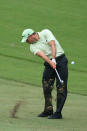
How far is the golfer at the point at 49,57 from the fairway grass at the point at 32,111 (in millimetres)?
304

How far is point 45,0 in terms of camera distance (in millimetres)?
24578

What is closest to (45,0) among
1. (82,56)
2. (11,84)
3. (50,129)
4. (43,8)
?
(43,8)

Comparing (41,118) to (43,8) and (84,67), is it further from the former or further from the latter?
(43,8)

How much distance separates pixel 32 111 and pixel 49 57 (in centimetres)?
113

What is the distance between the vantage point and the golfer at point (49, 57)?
31.5 feet

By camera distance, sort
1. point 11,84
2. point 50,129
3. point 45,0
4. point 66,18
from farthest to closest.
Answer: point 45,0 → point 66,18 → point 11,84 → point 50,129

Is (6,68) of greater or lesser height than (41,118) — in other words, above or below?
below

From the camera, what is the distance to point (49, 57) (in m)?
9.73

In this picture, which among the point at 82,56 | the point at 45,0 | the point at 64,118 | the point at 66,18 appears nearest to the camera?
the point at 64,118

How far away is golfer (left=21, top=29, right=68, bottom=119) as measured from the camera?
31.5 ft

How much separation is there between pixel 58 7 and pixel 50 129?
623 inches

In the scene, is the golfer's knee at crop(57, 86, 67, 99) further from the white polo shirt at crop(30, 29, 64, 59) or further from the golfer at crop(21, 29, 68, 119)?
the white polo shirt at crop(30, 29, 64, 59)

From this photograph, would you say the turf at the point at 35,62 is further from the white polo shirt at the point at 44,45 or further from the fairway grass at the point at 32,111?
the white polo shirt at the point at 44,45

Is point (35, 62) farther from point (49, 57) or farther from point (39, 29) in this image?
point (49, 57)
